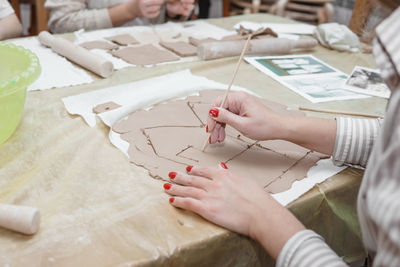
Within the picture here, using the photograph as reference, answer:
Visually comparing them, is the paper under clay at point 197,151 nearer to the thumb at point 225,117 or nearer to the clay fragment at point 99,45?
the thumb at point 225,117

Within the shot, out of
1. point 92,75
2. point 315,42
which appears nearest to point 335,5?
point 315,42

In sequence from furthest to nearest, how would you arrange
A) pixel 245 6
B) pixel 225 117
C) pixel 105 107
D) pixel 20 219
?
pixel 245 6
pixel 105 107
pixel 225 117
pixel 20 219

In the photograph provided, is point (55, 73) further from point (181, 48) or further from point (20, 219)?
point (20, 219)

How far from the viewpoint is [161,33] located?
1.68 meters

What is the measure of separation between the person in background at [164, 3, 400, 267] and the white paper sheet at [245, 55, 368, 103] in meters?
0.35

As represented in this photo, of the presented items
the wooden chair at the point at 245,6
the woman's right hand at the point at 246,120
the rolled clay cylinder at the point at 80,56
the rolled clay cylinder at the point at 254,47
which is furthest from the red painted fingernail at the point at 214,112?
the wooden chair at the point at 245,6

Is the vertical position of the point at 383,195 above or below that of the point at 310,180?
above

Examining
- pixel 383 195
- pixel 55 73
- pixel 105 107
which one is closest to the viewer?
pixel 383 195

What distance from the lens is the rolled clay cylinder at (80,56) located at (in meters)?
1.21

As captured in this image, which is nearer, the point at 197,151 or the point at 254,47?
the point at 197,151

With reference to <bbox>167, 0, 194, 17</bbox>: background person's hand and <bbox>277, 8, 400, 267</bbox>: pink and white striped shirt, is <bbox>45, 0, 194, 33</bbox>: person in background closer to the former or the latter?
<bbox>167, 0, 194, 17</bbox>: background person's hand

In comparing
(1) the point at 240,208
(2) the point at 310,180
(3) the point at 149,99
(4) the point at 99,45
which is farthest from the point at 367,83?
(4) the point at 99,45

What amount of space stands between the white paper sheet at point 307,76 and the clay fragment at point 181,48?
23 cm

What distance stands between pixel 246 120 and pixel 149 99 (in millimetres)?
353
